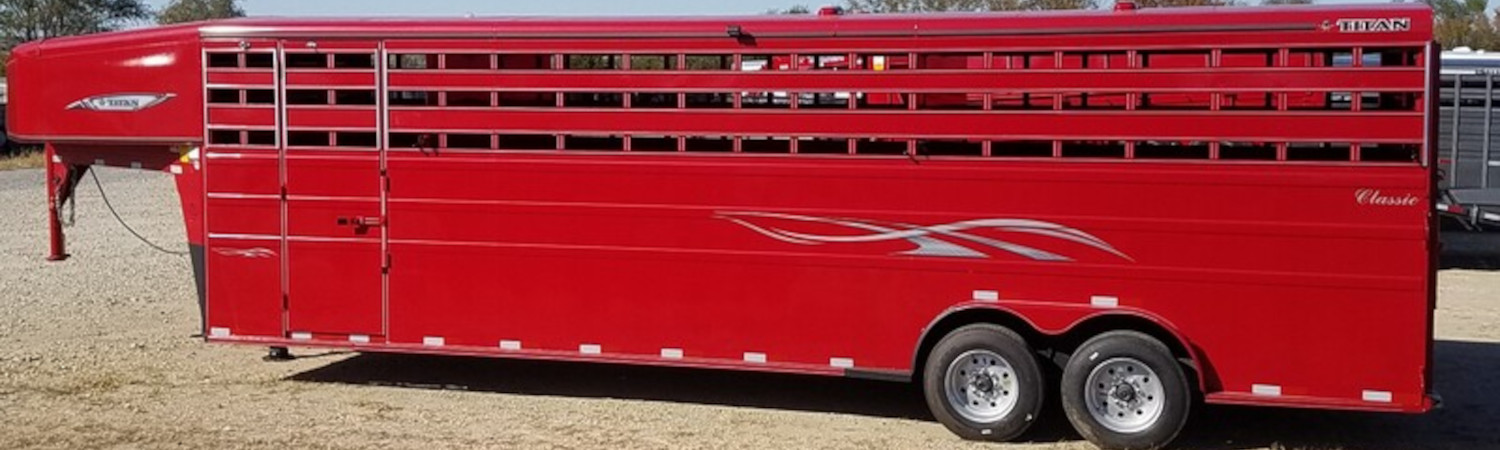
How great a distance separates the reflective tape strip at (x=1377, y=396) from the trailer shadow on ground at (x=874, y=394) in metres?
0.66

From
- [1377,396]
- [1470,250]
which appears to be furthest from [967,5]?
[1377,396]

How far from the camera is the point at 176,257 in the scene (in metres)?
18.1

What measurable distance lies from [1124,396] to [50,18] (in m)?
70.8

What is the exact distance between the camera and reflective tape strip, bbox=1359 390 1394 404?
844 cm

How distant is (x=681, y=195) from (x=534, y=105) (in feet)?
3.34

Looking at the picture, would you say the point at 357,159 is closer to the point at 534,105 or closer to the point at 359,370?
the point at 534,105

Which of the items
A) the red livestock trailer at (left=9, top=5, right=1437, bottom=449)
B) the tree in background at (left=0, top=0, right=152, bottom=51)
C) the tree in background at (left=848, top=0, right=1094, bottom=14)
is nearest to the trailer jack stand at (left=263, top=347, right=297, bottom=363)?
the red livestock trailer at (left=9, top=5, right=1437, bottom=449)

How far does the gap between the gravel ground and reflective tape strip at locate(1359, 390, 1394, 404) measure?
2.21ft

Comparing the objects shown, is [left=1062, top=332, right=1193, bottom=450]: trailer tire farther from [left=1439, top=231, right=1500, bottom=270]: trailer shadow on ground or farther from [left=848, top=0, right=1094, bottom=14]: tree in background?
[left=848, top=0, right=1094, bottom=14]: tree in background

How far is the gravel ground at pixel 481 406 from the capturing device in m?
9.15

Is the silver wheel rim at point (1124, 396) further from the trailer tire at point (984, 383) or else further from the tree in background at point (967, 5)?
the tree in background at point (967, 5)

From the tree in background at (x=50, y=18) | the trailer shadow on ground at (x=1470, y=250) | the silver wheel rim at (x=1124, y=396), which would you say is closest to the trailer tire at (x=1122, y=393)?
the silver wheel rim at (x=1124, y=396)

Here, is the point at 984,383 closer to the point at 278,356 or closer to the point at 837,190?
the point at 837,190

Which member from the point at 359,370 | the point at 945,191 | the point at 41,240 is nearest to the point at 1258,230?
the point at 945,191
